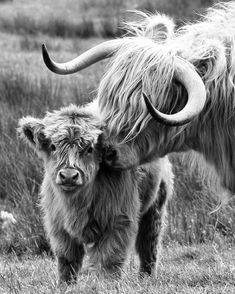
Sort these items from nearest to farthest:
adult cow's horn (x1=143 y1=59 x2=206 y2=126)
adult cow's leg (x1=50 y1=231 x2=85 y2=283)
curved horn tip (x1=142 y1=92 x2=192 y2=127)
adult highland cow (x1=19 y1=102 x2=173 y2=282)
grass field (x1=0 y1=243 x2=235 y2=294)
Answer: curved horn tip (x1=142 y1=92 x2=192 y2=127) → adult cow's horn (x1=143 y1=59 x2=206 y2=126) → grass field (x1=0 y1=243 x2=235 y2=294) → adult highland cow (x1=19 y1=102 x2=173 y2=282) → adult cow's leg (x1=50 y1=231 x2=85 y2=283)

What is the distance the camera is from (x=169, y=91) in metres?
4.70

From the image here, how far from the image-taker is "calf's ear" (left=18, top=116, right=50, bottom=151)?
4941 mm

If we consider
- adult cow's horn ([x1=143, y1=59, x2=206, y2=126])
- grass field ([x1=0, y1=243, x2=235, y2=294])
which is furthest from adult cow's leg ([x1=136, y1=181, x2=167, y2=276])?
adult cow's horn ([x1=143, y1=59, x2=206, y2=126])

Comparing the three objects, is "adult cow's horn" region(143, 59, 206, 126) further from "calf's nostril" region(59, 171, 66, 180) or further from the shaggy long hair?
"calf's nostril" region(59, 171, 66, 180)

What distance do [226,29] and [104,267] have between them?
5.21ft

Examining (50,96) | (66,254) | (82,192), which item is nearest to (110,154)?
(82,192)

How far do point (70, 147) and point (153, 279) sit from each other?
2.96ft

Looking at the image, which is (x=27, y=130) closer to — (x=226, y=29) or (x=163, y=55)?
(x=163, y=55)

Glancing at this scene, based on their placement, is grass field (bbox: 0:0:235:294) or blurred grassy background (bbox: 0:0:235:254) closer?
grass field (bbox: 0:0:235:294)

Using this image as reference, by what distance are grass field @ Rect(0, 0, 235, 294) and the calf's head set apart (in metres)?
0.59

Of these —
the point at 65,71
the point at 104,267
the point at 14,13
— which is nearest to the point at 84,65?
the point at 65,71

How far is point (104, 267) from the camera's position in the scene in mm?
4922

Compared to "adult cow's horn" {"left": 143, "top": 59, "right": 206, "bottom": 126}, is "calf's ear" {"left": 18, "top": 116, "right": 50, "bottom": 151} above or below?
below

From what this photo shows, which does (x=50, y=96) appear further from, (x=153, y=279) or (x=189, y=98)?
(x=189, y=98)
